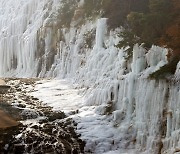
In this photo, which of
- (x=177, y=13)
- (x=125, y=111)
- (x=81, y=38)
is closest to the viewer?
(x=125, y=111)

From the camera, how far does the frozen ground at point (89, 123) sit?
12852 millimetres

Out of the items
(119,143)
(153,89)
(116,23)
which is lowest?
(119,143)

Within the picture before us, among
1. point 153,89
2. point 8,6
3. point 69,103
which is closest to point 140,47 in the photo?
point 153,89

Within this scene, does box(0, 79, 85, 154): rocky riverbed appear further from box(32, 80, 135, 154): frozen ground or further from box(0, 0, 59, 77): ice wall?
box(0, 0, 59, 77): ice wall

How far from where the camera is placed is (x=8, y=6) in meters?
33.9

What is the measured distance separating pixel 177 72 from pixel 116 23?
6578mm

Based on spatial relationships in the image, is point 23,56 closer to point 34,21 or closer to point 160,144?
point 34,21

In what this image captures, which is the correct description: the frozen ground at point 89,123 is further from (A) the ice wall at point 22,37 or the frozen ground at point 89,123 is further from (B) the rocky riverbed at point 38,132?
(A) the ice wall at point 22,37

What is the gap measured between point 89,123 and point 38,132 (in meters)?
1.94

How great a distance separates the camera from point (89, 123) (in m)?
13.8

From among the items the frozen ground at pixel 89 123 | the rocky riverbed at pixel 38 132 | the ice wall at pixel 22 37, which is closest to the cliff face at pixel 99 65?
the ice wall at pixel 22 37

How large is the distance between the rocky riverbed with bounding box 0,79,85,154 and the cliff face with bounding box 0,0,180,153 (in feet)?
5.65

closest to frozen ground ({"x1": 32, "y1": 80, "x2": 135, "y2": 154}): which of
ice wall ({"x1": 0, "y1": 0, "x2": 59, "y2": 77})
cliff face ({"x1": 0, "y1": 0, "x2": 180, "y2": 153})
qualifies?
cliff face ({"x1": 0, "y1": 0, "x2": 180, "y2": 153})

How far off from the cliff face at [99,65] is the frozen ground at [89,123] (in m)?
0.30
